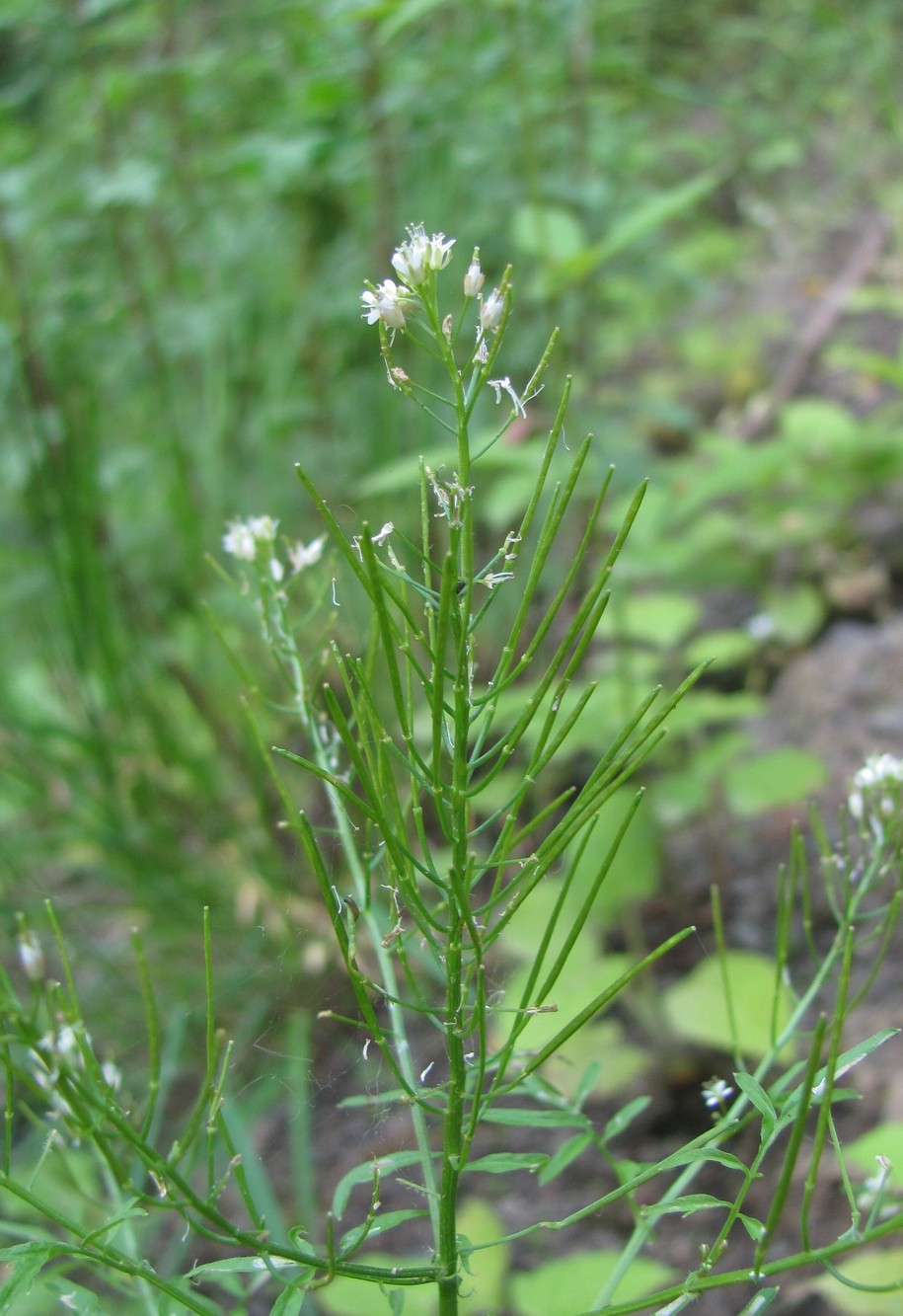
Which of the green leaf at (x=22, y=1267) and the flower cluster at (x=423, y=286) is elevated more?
the flower cluster at (x=423, y=286)

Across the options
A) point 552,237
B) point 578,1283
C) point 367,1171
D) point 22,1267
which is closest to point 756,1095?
point 367,1171

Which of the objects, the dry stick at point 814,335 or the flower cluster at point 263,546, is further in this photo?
the dry stick at point 814,335

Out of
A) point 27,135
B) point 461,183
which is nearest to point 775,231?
point 461,183

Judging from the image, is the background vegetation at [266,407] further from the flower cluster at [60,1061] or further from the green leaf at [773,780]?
the flower cluster at [60,1061]

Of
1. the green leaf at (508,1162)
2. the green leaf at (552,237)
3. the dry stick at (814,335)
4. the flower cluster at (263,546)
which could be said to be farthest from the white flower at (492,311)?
the dry stick at (814,335)

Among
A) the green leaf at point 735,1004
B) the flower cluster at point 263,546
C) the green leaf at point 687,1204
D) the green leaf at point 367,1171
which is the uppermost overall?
the flower cluster at point 263,546

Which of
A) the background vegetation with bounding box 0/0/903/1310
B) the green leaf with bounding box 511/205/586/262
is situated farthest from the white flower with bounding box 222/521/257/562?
the green leaf with bounding box 511/205/586/262

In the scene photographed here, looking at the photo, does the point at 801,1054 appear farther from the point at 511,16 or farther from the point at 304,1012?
the point at 511,16

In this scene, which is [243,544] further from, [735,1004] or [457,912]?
[735,1004]
